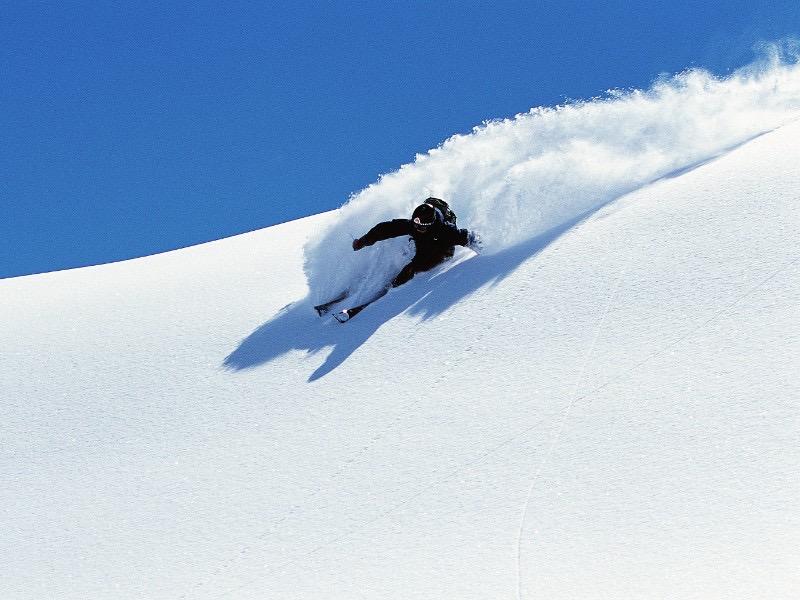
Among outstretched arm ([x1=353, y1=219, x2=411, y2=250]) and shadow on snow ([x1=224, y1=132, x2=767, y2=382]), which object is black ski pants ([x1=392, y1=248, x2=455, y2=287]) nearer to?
shadow on snow ([x1=224, y1=132, x2=767, y2=382])

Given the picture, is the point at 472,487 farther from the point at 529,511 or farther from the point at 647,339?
the point at 647,339

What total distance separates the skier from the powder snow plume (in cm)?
26

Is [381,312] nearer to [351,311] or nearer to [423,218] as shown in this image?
[351,311]

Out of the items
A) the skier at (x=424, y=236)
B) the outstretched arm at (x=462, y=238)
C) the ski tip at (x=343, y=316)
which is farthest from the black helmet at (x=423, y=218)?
the ski tip at (x=343, y=316)

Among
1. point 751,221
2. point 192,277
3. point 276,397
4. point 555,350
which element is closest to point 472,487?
point 555,350

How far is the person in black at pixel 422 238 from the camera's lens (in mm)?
7926

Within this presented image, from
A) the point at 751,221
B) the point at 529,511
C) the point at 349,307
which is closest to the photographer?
the point at 529,511

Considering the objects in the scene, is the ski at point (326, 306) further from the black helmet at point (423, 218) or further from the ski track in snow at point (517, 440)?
the ski track in snow at point (517, 440)

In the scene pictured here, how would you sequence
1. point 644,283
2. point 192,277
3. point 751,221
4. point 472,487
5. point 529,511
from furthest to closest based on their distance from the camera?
point 192,277 → point 751,221 → point 644,283 → point 472,487 → point 529,511

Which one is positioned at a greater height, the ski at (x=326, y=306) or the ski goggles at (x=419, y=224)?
the ski goggles at (x=419, y=224)

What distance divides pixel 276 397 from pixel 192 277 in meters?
4.34

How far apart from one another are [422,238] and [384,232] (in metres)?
0.34

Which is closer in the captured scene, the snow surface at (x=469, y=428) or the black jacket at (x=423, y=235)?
the snow surface at (x=469, y=428)

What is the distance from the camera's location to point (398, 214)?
892cm
